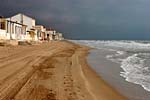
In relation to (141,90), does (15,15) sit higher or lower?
higher

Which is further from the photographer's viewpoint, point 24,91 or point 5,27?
point 5,27

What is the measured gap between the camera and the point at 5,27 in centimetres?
4916

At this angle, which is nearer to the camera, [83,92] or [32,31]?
[83,92]

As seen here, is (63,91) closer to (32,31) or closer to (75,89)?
(75,89)

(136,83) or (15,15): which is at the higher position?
(15,15)

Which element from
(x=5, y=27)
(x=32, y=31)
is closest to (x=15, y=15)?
(x=32, y=31)

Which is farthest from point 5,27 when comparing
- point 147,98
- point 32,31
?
point 147,98

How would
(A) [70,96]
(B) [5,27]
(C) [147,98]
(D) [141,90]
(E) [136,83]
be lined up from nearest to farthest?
1. (A) [70,96]
2. (C) [147,98]
3. (D) [141,90]
4. (E) [136,83]
5. (B) [5,27]

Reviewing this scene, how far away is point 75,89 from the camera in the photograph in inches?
364

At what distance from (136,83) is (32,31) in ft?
233

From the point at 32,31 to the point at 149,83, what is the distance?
2798 inches

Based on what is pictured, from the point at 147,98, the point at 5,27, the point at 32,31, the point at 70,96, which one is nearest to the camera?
the point at 70,96

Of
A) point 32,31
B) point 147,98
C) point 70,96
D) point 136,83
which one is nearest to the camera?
point 70,96

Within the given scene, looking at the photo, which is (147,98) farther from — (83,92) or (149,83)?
(149,83)
